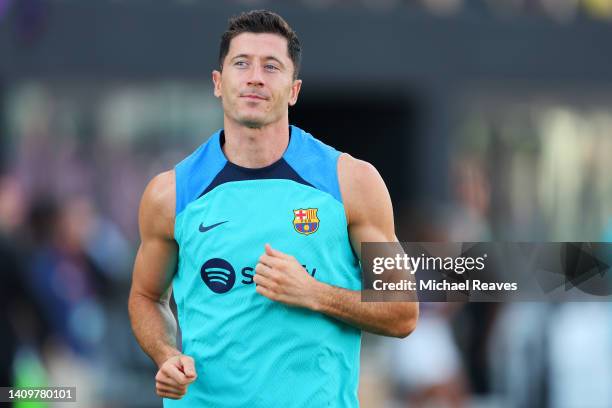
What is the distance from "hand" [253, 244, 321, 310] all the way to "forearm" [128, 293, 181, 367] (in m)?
0.57

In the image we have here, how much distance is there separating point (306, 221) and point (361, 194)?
0.81 ft

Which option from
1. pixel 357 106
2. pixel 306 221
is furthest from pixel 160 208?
pixel 357 106

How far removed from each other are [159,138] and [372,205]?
16187 millimetres

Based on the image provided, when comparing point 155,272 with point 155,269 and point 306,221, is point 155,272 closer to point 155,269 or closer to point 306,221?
point 155,269

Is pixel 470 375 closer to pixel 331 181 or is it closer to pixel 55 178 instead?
pixel 331 181

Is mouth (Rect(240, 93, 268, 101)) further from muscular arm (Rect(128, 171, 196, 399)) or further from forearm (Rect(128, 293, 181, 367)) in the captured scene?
forearm (Rect(128, 293, 181, 367))

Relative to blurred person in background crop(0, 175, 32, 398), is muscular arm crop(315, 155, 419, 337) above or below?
below

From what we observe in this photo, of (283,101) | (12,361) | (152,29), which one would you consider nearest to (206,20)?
(152,29)

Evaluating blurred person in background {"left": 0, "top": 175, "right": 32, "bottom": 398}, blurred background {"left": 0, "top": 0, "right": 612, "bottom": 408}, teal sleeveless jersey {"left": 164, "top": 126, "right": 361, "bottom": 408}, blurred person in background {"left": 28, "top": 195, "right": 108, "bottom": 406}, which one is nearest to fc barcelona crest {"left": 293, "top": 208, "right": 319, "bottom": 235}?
teal sleeveless jersey {"left": 164, "top": 126, "right": 361, "bottom": 408}

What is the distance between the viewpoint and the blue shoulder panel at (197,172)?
5965 mm

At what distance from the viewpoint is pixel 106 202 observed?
68.8 feet

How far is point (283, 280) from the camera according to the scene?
18.6ft

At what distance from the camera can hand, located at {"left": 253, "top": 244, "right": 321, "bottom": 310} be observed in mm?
5680

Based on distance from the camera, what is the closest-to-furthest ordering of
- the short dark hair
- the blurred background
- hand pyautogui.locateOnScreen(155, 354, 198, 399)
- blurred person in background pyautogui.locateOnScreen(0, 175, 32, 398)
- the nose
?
hand pyautogui.locateOnScreen(155, 354, 198, 399), the nose, the short dark hair, blurred person in background pyautogui.locateOnScreen(0, 175, 32, 398), the blurred background
